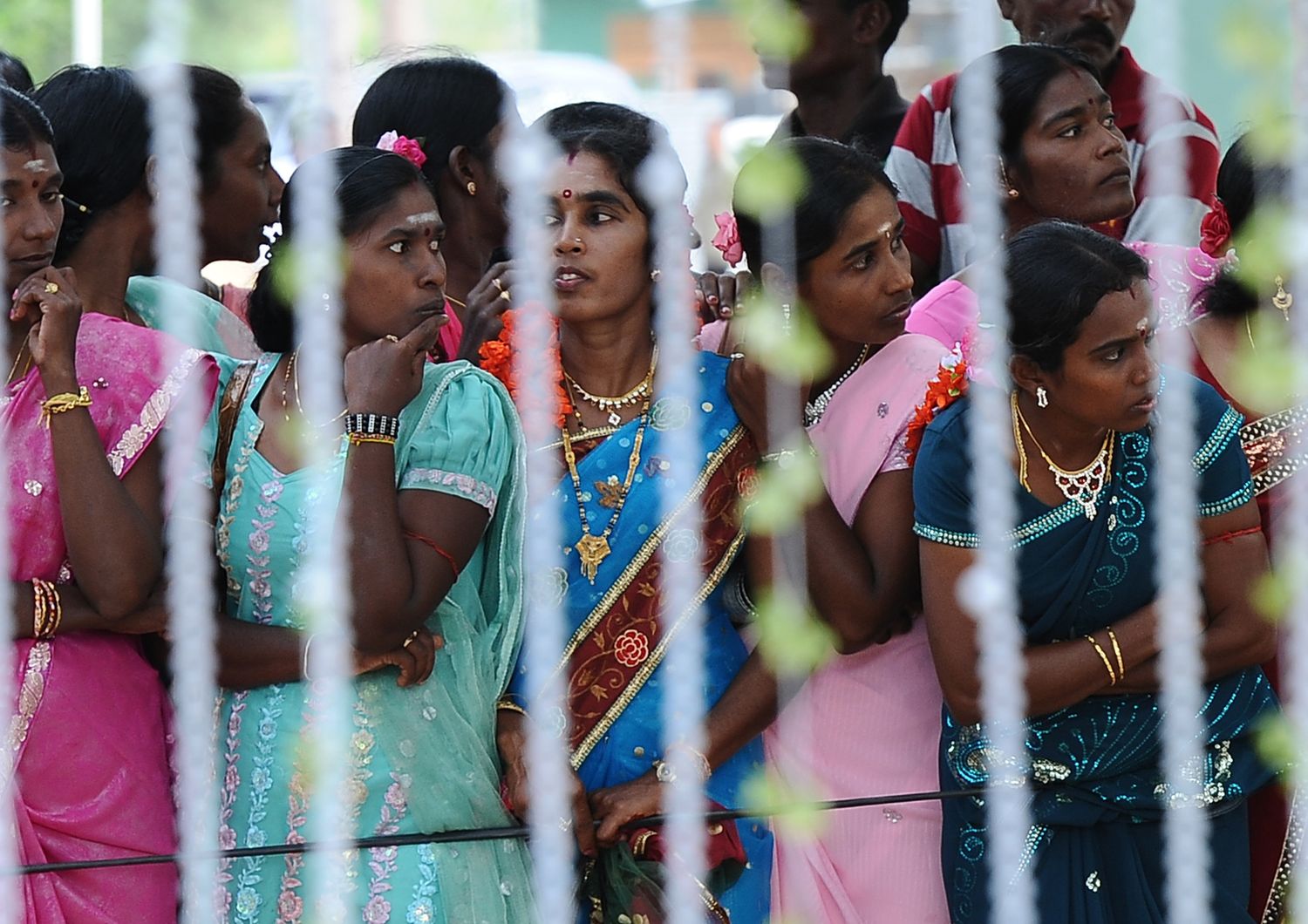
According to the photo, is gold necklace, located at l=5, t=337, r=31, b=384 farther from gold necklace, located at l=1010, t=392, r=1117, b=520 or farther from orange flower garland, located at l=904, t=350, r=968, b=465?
gold necklace, located at l=1010, t=392, r=1117, b=520

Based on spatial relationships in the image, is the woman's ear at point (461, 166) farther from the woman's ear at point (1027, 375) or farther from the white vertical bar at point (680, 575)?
the woman's ear at point (1027, 375)

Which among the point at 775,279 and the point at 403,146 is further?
the point at 403,146

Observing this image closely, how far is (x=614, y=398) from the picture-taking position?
7.09 feet

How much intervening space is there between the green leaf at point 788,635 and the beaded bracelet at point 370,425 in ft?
1.67

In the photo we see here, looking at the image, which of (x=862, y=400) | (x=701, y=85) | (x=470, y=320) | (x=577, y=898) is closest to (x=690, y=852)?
(x=577, y=898)

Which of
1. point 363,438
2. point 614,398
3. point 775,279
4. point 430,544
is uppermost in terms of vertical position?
point 775,279

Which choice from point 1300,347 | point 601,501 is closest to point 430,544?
point 601,501

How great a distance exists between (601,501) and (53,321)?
66 centimetres

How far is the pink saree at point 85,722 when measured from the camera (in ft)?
6.20

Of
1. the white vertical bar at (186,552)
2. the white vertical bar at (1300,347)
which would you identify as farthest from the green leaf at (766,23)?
the white vertical bar at (186,552)

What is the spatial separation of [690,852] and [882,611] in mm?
563

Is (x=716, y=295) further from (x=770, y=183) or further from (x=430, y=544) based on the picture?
(x=430, y=544)

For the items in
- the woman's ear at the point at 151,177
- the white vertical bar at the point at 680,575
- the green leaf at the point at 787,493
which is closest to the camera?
the white vertical bar at the point at 680,575

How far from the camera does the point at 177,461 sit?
1696mm
